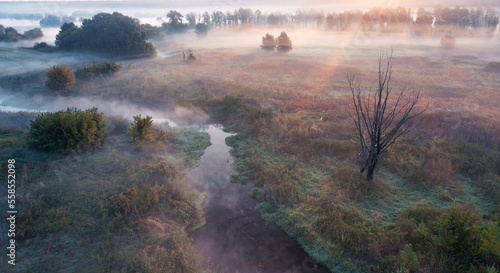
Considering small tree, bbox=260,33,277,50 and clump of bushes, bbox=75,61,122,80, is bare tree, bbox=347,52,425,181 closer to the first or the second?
clump of bushes, bbox=75,61,122,80

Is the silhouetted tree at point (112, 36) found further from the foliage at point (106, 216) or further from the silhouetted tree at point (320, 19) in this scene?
the silhouetted tree at point (320, 19)

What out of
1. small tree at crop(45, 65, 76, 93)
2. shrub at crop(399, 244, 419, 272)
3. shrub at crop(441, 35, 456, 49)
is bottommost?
shrub at crop(399, 244, 419, 272)

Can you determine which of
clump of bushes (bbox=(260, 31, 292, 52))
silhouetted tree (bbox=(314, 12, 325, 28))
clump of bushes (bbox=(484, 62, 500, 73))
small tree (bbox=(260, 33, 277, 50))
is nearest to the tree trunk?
clump of bushes (bbox=(484, 62, 500, 73))

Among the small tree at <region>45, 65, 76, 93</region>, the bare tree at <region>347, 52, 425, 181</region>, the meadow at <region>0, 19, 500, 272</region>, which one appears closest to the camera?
the meadow at <region>0, 19, 500, 272</region>

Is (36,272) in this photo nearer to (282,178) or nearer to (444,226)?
(282,178)

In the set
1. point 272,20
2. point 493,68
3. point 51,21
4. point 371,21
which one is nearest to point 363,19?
point 371,21

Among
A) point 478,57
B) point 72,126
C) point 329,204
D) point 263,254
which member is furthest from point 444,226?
point 478,57

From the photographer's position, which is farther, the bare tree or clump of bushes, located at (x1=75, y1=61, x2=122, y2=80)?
clump of bushes, located at (x1=75, y1=61, x2=122, y2=80)
